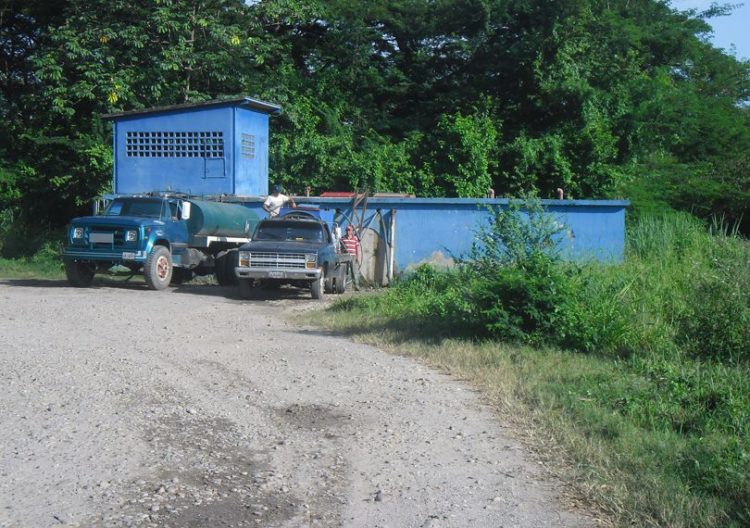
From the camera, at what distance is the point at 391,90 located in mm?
33531

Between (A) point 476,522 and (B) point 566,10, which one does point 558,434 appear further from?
(B) point 566,10

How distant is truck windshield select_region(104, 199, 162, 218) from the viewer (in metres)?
20.2

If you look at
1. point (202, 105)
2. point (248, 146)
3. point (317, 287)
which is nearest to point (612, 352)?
point (317, 287)

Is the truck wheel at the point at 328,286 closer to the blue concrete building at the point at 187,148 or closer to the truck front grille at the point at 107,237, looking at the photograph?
the truck front grille at the point at 107,237

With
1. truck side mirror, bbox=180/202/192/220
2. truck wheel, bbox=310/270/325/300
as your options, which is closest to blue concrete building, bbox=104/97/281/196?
truck side mirror, bbox=180/202/192/220

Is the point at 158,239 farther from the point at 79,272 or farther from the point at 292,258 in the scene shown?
the point at 292,258

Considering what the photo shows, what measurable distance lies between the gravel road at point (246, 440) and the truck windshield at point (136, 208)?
798 centimetres

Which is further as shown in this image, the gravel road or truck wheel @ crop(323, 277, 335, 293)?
truck wheel @ crop(323, 277, 335, 293)

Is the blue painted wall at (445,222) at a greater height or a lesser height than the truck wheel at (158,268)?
greater

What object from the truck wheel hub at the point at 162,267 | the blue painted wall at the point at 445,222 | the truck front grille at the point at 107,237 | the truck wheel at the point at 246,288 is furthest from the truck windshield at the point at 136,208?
the blue painted wall at the point at 445,222

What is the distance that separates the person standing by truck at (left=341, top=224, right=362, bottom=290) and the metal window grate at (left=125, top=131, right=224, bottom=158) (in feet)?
16.9

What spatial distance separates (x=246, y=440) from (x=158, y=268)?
12926mm

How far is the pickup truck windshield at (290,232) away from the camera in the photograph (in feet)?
62.2

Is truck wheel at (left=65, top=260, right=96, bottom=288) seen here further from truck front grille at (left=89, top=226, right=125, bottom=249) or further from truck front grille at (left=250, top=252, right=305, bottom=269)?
truck front grille at (left=250, top=252, right=305, bottom=269)
